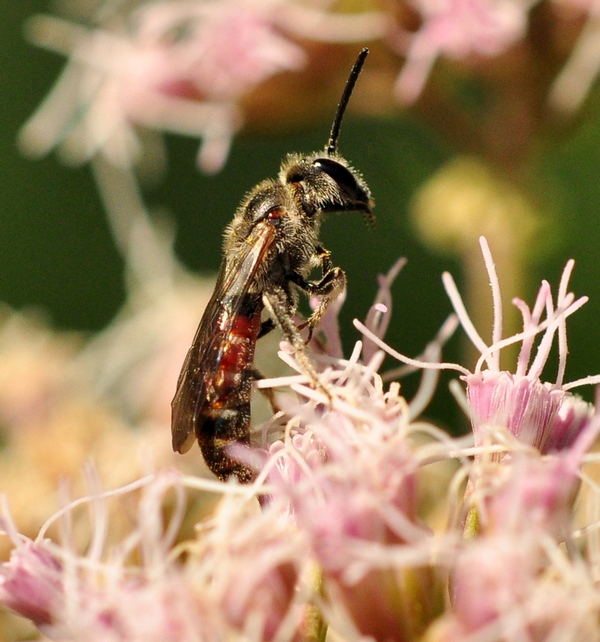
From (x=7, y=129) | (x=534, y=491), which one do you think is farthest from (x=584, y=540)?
(x=7, y=129)

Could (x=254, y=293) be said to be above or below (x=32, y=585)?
above

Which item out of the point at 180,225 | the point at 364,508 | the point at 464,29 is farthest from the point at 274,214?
the point at 180,225

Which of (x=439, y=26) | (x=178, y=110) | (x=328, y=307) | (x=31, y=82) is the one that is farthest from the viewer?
(x=31, y=82)

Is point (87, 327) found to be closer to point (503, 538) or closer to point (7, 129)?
point (7, 129)

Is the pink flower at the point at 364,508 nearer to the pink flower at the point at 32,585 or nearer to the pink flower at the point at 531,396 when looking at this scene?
the pink flower at the point at 531,396

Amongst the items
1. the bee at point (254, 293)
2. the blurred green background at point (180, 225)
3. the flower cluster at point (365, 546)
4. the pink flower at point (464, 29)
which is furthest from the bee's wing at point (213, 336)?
the blurred green background at point (180, 225)

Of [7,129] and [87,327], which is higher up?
[7,129]

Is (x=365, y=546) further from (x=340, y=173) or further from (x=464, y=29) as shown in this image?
(x=464, y=29)
